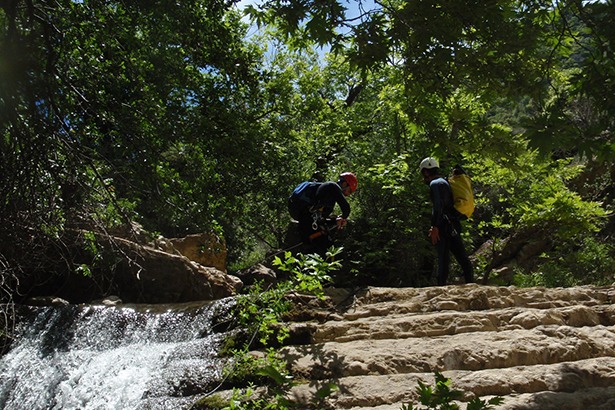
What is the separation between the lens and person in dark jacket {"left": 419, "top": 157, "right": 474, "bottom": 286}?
24.4 feet

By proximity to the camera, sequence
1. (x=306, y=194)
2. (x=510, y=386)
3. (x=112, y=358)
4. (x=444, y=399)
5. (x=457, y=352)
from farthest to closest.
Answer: (x=306, y=194), (x=112, y=358), (x=457, y=352), (x=510, y=386), (x=444, y=399)

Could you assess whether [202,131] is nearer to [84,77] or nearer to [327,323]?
[84,77]

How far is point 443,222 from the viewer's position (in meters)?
7.55

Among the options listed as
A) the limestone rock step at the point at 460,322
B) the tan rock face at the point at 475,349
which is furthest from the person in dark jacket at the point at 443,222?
the limestone rock step at the point at 460,322

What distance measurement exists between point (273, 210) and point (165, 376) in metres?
8.73

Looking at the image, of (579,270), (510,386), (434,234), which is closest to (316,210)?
(434,234)

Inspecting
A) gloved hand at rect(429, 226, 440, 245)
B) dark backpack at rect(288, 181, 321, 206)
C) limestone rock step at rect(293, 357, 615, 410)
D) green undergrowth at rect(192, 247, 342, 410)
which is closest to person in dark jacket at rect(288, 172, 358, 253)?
dark backpack at rect(288, 181, 321, 206)

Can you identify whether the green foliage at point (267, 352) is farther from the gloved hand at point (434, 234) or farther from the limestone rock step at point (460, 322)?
the gloved hand at point (434, 234)

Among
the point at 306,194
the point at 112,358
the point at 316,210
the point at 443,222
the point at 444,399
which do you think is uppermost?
the point at 306,194

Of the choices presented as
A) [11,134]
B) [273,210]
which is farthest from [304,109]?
[11,134]

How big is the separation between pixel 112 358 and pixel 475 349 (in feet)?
13.3

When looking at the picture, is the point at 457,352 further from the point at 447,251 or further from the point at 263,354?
the point at 447,251

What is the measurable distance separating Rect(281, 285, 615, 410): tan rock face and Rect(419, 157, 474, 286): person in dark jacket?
91 cm

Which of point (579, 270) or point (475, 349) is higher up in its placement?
point (579, 270)
